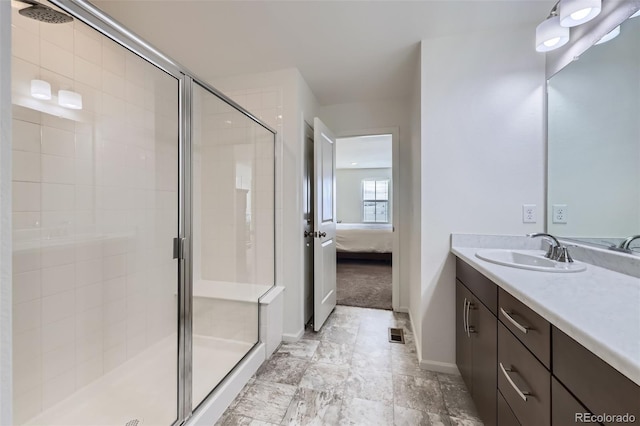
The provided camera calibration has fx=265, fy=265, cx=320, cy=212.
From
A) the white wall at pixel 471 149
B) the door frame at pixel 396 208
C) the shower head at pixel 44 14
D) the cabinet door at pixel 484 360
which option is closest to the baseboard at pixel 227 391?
the white wall at pixel 471 149

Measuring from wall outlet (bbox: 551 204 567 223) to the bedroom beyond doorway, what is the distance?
6.03 ft

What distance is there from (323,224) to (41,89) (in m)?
2.06

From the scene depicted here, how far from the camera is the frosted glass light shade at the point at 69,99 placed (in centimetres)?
140

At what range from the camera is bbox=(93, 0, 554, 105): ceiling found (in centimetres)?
159

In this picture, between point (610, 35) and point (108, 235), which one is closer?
point (610, 35)

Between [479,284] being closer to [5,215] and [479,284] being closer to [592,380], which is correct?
[592,380]

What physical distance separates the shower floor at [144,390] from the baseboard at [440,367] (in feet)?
4.33

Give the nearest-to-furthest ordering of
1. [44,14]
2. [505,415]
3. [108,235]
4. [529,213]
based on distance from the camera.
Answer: [505,415]
[44,14]
[108,235]
[529,213]

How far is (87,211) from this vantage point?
1508mm

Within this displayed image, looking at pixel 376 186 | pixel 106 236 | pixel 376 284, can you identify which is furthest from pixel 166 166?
pixel 376 186

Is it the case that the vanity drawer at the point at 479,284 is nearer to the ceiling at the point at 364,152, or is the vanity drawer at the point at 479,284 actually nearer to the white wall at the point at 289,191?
the white wall at the point at 289,191

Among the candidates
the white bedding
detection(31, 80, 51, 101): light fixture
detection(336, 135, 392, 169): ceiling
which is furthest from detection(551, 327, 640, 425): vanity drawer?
the white bedding

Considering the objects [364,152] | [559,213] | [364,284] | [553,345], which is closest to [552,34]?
[559,213]

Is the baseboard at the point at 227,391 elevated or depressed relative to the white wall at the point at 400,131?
depressed
